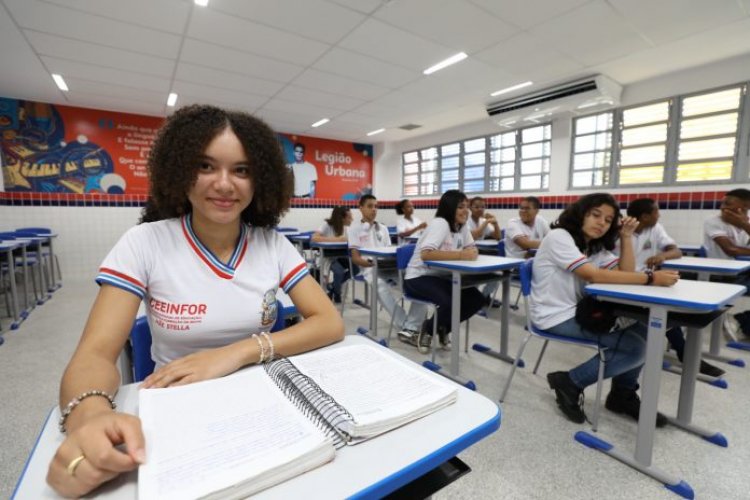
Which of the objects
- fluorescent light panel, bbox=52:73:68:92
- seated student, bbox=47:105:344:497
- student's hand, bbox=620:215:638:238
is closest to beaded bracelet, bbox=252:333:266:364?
seated student, bbox=47:105:344:497

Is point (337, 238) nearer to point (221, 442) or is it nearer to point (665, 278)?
point (665, 278)

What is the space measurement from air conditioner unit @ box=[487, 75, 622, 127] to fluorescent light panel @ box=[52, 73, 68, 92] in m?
5.77

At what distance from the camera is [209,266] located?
2.90 ft

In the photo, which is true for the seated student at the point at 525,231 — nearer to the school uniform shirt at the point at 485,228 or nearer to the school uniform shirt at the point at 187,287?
the school uniform shirt at the point at 485,228

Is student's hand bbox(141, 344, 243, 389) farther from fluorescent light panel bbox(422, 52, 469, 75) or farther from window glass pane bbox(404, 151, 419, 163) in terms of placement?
window glass pane bbox(404, 151, 419, 163)

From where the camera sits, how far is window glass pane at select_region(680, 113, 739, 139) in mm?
4164

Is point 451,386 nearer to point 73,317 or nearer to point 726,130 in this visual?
point 73,317

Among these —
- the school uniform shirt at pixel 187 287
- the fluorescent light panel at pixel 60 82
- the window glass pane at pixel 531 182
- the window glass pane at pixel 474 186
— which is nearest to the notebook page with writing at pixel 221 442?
the school uniform shirt at pixel 187 287

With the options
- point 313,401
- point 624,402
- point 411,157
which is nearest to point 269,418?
point 313,401

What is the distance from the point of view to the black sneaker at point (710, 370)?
248cm

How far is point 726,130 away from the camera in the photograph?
4199 mm

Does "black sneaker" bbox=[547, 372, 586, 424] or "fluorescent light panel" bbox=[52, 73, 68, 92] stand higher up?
"fluorescent light panel" bbox=[52, 73, 68, 92]

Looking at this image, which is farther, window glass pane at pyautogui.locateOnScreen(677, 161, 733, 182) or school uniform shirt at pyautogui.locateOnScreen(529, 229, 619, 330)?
window glass pane at pyautogui.locateOnScreen(677, 161, 733, 182)

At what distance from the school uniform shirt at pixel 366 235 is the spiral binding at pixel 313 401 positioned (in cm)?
321
